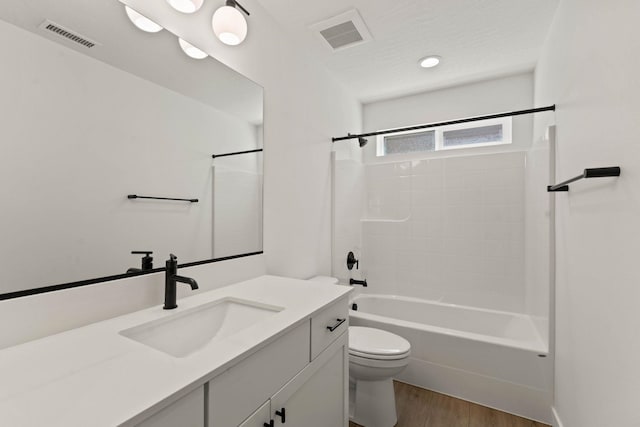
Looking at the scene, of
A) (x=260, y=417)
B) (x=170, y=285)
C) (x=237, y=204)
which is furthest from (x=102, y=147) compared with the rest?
(x=260, y=417)

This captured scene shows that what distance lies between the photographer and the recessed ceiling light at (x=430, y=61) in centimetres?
232

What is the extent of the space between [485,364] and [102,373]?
6.81 ft

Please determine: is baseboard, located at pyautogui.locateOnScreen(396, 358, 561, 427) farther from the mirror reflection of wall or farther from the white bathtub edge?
the mirror reflection of wall

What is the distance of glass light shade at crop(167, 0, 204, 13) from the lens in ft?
3.95

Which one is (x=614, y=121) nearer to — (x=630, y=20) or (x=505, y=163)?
(x=630, y=20)

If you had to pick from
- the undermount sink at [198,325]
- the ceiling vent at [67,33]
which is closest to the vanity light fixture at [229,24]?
the ceiling vent at [67,33]

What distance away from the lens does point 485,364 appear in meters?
1.86

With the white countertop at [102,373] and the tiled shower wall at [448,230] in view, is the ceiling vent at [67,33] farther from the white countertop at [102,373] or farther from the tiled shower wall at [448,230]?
the tiled shower wall at [448,230]

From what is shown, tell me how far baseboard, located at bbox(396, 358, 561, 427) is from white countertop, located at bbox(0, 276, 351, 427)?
1543mm

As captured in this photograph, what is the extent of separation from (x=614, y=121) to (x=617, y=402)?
936 millimetres

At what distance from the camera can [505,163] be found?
2.54 metres

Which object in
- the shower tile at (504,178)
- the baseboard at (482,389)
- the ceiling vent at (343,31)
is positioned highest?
the ceiling vent at (343,31)

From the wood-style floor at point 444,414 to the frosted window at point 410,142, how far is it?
223 centimetres

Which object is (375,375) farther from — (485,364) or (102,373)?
(102,373)
